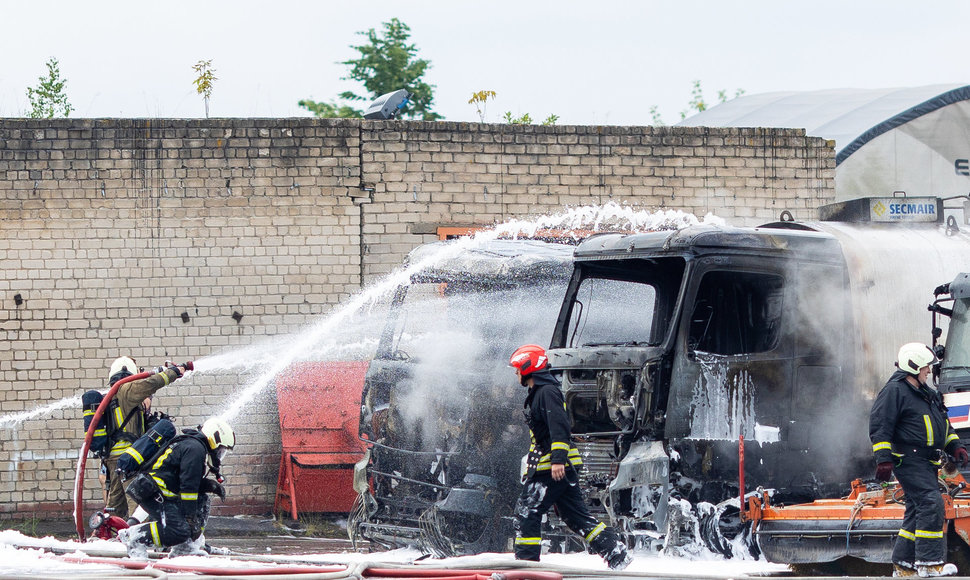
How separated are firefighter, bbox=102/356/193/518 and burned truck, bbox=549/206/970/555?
3.68m

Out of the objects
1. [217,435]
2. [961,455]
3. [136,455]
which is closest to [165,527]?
[136,455]

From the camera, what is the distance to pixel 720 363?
9078mm

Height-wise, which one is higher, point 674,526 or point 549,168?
point 549,168


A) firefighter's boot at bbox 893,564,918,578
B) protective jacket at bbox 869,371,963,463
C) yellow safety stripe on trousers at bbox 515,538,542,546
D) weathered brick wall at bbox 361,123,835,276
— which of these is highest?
weathered brick wall at bbox 361,123,835,276

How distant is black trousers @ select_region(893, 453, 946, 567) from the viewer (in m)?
7.66

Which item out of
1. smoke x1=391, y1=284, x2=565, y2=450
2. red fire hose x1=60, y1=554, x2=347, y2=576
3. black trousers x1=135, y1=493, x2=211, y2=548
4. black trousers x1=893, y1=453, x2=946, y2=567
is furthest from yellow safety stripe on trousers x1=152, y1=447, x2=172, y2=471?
black trousers x1=893, y1=453, x2=946, y2=567

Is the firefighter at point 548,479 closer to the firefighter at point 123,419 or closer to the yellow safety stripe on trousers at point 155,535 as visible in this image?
the yellow safety stripe on trousers at point 155,535

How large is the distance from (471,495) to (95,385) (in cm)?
624

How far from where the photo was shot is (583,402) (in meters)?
9.48

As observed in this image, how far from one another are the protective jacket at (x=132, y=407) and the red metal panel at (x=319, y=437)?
2586 millimetres

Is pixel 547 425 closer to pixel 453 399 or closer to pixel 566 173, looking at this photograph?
pixel 453 399

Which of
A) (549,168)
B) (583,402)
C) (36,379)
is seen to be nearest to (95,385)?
(36,379)

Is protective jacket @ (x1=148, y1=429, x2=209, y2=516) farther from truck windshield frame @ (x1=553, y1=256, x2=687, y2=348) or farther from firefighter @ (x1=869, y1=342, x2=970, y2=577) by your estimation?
firefighter @ (x1=869, y1=342, x2=970, y2=577)

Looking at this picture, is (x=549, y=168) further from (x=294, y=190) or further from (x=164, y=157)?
(x=164, y=157)
